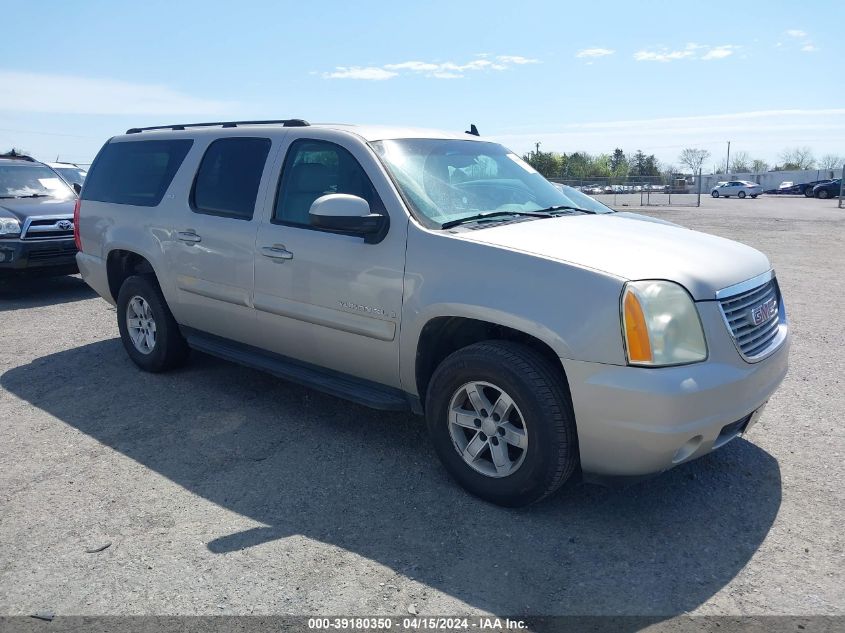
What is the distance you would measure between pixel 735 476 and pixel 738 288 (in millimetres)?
1145

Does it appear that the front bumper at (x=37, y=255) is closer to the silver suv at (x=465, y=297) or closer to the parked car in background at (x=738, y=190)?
the silver suv at (x=465, y=297)

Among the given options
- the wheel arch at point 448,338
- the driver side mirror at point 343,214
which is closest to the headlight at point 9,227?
the driver side mirror at point 343,214

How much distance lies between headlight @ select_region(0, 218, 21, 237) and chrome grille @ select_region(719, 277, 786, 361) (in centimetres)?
889

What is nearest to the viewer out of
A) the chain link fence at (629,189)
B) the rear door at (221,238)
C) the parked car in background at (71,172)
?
the rear door at (221,238)

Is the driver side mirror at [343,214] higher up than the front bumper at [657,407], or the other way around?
the driver side mirror at [343,214]

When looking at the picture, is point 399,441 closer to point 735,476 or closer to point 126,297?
point 735,476

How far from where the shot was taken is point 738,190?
52.3 metres

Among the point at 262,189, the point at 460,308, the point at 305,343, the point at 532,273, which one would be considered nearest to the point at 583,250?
the point at 532,273

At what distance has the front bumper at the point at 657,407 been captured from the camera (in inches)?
123

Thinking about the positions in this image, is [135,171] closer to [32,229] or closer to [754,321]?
[32,229]

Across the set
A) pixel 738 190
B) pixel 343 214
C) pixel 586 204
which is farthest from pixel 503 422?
pixel 738 190

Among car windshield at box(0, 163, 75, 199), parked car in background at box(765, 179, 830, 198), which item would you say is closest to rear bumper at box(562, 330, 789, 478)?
car windshield at box(0, 163, 75, 199)

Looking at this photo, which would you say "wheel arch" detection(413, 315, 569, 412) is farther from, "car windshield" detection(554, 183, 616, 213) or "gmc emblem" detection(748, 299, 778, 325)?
"car windshield" detection(554, 183, 616, 213)

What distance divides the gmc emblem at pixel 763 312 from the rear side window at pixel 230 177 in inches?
122
